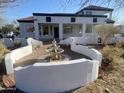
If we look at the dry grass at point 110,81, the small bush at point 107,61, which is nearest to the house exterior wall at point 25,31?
the small bush at point 107,61

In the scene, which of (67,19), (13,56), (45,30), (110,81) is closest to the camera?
(110,81)

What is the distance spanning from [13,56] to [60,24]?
15.0 metres

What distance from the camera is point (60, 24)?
80.1ft

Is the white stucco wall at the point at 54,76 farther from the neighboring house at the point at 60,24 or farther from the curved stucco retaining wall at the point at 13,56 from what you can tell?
the neighboring house at the point at 60,24

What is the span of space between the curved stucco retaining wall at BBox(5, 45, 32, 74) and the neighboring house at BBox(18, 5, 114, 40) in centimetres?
1066

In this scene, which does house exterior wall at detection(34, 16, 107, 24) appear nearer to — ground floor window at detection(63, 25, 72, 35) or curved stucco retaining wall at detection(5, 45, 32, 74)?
ground floor window at detection(63, 25, 72, 35)

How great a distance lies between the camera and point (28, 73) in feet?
19.7

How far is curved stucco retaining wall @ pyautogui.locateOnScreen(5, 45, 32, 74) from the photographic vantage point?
804 centimetres

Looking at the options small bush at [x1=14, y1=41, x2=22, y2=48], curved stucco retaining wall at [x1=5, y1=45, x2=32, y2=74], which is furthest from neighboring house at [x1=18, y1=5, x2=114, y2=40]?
curved stucco retaining wall at [x1=5, y1=45, x2=32, y2=74]

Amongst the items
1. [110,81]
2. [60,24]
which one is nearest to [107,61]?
Answer: [110,81]

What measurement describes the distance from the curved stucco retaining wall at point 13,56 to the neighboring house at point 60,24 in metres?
10.7

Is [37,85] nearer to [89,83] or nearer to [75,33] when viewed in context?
[89,83]

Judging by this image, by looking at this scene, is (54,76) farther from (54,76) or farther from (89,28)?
(89,28)

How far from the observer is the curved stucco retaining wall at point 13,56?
316 inches
